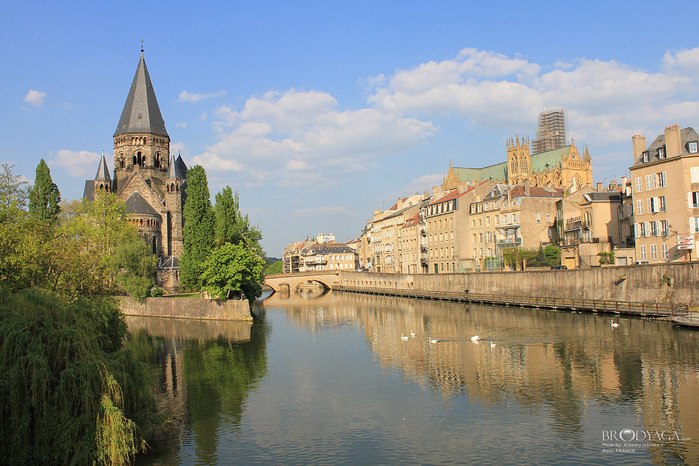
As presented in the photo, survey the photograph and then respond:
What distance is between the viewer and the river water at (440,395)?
733 inches

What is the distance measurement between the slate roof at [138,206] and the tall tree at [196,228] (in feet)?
75.0

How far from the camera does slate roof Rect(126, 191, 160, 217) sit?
90.2 metres

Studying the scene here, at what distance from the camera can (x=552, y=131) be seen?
150875 millimetres

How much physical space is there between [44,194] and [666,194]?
254ft

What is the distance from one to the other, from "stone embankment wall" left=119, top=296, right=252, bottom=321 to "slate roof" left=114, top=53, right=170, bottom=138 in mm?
44990

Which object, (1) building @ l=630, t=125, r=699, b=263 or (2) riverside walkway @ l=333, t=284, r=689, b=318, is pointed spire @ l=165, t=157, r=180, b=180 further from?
(1) building @ l=630, t=125, r=699, b=263

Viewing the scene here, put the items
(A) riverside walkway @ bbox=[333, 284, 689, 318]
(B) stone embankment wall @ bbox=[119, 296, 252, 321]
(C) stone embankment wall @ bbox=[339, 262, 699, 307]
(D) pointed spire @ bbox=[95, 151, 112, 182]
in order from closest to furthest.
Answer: (A) riverside walkway @ bbox=[333, 284, 689, 318] → (C) stone embankment wall @ bbox=[339, 262, 699, 307] → (B) stone embankment wall @ bbox=[119, 296, 252, 321] → (D) pointed spire @ bbox=[95, 151, 112, 182]

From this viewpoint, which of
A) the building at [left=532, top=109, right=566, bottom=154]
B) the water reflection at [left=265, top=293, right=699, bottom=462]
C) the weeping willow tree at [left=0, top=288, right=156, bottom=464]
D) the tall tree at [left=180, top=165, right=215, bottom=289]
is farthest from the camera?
the building at [left=532, top=109, right=566, bottom=154]

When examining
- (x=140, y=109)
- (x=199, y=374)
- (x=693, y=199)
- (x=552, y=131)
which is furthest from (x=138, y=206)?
(x=552, y=131)

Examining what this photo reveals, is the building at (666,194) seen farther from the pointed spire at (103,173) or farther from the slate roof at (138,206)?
the pointed spire at (103,173)

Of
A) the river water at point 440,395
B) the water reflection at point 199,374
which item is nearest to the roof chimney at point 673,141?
the river water at point 440,395

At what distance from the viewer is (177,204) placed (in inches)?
3733

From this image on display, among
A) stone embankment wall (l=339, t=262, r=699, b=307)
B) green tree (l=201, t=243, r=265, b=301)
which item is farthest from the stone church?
stone embankment wall (l=339, t=262, r=699, b=307)

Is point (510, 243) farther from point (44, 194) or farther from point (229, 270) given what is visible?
point (44, 194)
